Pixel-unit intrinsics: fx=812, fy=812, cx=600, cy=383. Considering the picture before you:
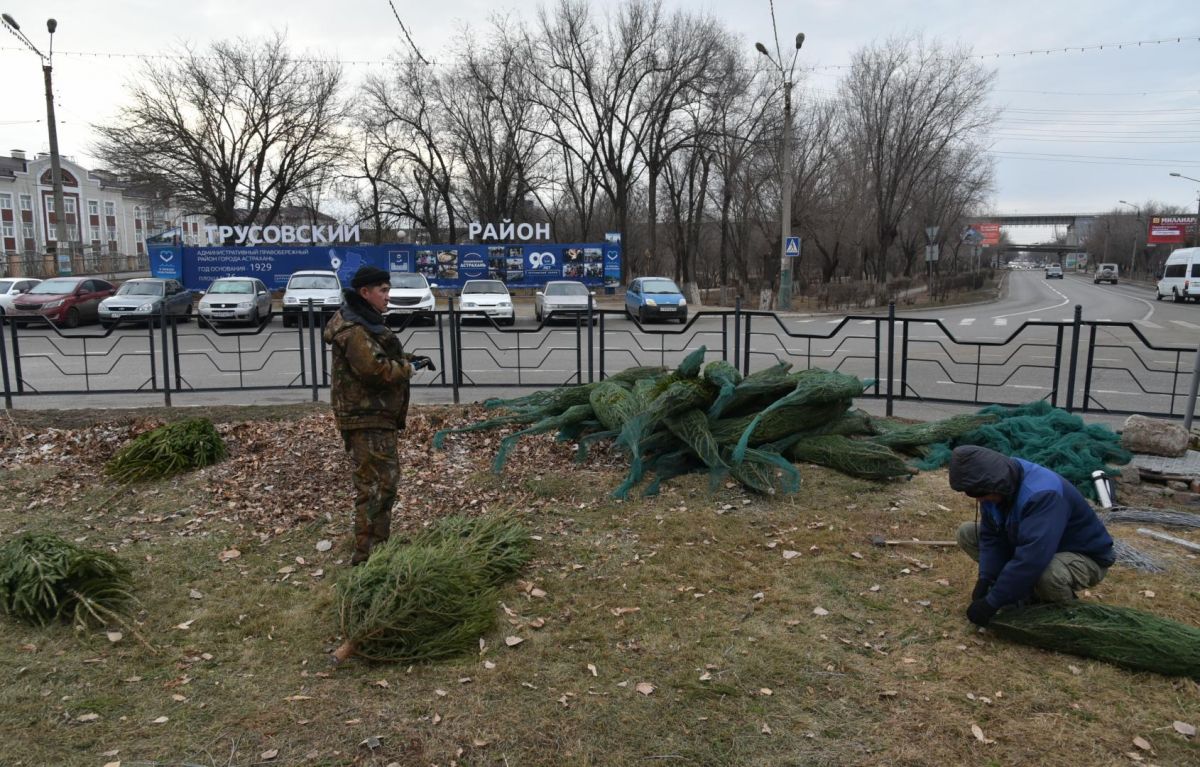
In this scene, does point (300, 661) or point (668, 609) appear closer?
point (300, 661)

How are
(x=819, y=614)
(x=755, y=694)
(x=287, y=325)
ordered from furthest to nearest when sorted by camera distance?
(x=287, y=325)
(x=819, y=614)
(x=755, y=694)

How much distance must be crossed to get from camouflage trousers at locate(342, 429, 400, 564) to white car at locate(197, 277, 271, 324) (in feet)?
57.1

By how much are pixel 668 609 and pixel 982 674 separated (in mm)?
1557

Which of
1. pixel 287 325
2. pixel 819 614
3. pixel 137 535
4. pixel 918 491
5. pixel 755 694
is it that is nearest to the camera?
pixel 755 694

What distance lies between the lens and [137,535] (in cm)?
561

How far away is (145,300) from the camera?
22969 millimetres

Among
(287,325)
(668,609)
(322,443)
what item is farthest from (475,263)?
(668,609)

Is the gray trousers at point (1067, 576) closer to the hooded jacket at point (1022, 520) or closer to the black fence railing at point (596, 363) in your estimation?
the hooded jacket at point (1022, 520)

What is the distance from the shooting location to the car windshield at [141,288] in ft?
79.1

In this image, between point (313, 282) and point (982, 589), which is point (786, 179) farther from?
point (982, 589)

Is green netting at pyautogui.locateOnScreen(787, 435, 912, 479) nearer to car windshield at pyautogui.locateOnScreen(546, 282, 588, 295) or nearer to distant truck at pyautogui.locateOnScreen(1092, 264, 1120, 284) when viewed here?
car windshield at pyautogui.locateOnScreen(546, 282, 588, 295)

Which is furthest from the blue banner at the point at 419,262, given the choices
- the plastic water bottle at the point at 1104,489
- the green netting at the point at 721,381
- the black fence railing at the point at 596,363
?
the plastic water bottle at the point at 1104,489

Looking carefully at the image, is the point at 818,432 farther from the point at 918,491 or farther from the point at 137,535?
the point at 137,535

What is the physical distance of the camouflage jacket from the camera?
15.0ft
